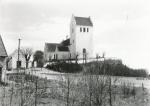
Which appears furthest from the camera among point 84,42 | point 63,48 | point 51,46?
point 51,46

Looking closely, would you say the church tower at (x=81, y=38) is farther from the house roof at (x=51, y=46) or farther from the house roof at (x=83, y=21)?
the house roof at (x=51, y=46)

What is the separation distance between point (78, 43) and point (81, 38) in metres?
1.75

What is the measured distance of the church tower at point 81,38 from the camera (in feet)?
226

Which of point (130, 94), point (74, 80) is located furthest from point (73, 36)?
point (74, 80)

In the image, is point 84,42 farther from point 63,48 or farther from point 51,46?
point 51,46

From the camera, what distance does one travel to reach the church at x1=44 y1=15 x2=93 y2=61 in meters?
69.0

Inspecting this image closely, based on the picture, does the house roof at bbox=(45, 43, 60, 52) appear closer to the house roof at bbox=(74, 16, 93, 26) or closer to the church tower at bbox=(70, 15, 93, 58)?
the church tower at bbox=(70, 15, 93, 58)

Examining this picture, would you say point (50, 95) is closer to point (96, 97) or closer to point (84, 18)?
point (96, 97)

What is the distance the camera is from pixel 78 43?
226ft

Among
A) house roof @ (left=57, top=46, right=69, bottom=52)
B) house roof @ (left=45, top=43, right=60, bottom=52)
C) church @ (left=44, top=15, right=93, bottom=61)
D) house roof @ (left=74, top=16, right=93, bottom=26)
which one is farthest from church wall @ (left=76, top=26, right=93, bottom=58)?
house roof @ (left=45, top=43, right=60, bottom=52)

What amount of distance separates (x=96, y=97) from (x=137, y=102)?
481 cm

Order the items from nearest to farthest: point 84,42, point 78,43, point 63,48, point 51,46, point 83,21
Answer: point 78,43 < point 84,42 < point 83,21 < point 63,48 < point 51,46

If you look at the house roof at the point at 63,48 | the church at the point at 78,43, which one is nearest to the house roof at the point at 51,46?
the church at the point at 78,43

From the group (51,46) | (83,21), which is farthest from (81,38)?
(51,46)
